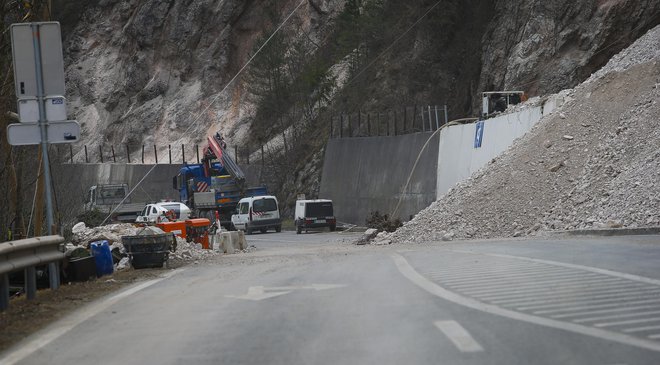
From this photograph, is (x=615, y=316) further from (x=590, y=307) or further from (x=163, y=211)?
(x=163, y=211)

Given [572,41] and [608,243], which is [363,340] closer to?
[608,243]

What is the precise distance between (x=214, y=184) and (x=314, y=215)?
6.45m

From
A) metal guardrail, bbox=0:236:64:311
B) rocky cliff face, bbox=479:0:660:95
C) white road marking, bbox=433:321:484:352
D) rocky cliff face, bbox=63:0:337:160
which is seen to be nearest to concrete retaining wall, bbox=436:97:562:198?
rocky cliff face, bbox=479:0:660:95

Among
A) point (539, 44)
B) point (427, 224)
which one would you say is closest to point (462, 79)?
point (539, 44)

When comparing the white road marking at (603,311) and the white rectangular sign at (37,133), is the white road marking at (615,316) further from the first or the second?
the white rectangular sign at (37,133)

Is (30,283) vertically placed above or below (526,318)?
above

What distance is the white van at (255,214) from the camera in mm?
49750

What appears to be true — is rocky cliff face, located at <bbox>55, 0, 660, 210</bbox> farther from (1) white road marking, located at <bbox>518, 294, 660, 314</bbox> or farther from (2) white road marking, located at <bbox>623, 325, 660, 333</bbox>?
(2) white road marking, located at <bbox>623, 325, 660, 333</bbox>

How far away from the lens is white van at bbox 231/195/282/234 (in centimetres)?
4975

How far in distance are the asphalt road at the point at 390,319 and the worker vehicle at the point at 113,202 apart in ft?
110

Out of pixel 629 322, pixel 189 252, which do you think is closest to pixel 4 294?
pixel 629 322

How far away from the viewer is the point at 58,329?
9.72m

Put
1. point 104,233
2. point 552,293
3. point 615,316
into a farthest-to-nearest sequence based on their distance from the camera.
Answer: point 104,233, point 552,293, point 615,316

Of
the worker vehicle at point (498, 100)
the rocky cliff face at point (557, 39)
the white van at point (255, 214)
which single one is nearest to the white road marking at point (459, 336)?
the worker vehicle at point (498, 100)
